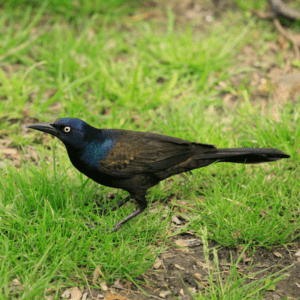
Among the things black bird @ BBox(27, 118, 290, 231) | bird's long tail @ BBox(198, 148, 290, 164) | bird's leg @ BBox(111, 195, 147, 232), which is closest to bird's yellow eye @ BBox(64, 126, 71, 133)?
black bird @ BBox(27, 118, 290, 231)

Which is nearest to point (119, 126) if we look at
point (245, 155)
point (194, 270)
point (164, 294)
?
point (245, 155)

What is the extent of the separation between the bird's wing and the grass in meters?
0.45

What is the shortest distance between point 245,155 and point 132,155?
1.12 metres

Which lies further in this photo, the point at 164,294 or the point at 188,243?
the point at 188,243

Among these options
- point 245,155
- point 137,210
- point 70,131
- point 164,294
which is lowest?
point 164,294

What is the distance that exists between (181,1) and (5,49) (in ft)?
11.1

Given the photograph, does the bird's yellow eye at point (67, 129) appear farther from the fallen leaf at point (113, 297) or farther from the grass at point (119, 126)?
the fallen leaf at point (113, 297)

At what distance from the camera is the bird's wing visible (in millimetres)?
3391

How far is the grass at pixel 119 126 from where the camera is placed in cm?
306

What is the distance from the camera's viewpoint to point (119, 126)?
15.9 ft

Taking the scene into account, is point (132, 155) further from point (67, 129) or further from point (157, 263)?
point (157, 263)

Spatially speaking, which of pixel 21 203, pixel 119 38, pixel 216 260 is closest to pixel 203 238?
pixel 216 260

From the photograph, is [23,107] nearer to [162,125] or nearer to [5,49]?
[5,49]

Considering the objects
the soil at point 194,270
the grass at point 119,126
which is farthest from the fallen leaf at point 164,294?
the grass at point 119,126
